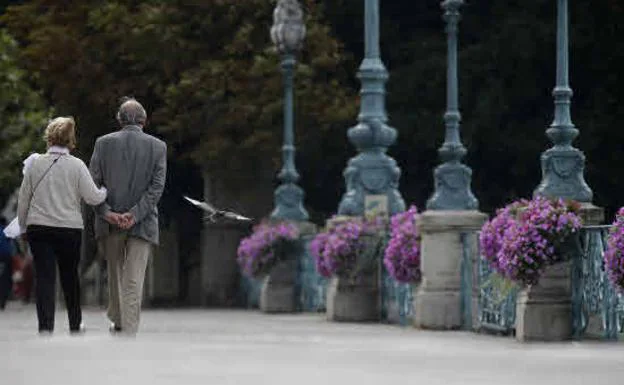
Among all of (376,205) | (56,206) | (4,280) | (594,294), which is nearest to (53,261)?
(56,206)

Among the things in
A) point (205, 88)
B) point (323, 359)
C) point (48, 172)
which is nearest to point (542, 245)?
point (48, 172)

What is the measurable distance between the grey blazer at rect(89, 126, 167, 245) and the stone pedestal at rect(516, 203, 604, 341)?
5185 millimetres

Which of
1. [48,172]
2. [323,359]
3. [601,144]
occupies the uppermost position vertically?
[601,144]

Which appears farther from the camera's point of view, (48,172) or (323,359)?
(48,172)

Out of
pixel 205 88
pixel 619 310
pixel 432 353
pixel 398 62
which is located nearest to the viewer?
pixel 432 353

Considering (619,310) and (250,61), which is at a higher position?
(250,61)

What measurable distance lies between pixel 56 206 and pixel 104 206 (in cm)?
35

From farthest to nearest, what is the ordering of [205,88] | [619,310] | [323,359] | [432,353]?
[205,88], [619,310], [432,353], [323,359]

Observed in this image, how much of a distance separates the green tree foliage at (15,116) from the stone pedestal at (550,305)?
2164 centimetres

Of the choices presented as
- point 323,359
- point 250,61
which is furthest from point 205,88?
point 323,359

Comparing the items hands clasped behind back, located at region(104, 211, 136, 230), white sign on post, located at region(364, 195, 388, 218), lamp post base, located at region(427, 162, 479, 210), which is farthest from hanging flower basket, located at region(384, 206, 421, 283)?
hands clasped behind back, located at region(104, 211, 136, 230)

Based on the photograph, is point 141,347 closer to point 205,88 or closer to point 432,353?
point 432,353

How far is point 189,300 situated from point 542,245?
914 inches

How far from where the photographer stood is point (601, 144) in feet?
140
